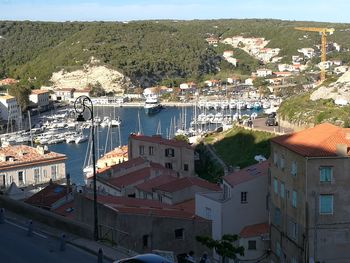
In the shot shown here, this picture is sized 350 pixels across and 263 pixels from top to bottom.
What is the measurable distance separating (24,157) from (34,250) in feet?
53.5

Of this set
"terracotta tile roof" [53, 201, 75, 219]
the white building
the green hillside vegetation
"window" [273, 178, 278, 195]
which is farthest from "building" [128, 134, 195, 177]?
the white building

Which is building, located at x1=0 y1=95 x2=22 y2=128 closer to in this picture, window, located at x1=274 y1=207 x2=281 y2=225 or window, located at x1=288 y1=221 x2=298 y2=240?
window, located at x1=274 y1=207 x2=281 y2=225

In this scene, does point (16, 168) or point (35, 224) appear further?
point (16, 168)

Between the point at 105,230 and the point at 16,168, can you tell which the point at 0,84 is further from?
the point at 105,230

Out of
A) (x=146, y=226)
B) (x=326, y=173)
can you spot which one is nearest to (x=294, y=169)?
(x=326, y=173)

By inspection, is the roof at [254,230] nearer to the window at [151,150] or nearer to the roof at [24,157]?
Answer: the roof at [24,157]

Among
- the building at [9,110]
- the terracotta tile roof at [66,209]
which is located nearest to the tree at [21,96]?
the building at [9,110]

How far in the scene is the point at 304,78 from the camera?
300ft

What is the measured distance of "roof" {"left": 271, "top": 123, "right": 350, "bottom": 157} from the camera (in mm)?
14734

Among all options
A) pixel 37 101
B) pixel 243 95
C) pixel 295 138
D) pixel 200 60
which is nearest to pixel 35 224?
pixel 295 138

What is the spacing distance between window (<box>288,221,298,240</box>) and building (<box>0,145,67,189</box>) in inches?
454

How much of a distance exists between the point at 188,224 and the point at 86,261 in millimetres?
5068

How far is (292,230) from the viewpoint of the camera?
1523 cm

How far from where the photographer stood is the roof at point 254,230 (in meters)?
16.3
